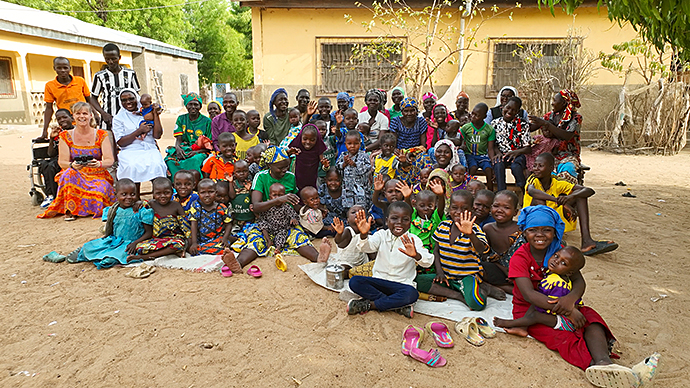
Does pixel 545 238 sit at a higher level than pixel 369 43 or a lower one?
lower

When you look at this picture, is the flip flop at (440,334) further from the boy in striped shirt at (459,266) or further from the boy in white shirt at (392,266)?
the boy in striped shirt at (459,266)

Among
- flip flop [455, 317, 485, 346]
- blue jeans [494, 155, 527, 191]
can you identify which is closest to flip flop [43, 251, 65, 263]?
flip flop [455, 317, 485, 346]

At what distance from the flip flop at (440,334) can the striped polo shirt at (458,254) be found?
1.86 feet

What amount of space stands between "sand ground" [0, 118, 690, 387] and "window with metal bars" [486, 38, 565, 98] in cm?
708

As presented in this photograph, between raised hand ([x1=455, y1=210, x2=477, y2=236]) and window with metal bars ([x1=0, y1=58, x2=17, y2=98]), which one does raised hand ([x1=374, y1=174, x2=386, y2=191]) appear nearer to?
raised hand ([x1=455, y1=210, x2=477, y2=236])

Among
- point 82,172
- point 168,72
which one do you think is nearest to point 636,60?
point 82,172

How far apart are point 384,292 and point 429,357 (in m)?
0.72

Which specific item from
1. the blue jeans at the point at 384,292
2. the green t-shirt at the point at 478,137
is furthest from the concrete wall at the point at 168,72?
the blue jeans at the point at 384,292

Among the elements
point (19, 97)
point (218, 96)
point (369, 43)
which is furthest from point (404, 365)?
point (218, 96)

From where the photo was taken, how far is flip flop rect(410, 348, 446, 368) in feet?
8.31

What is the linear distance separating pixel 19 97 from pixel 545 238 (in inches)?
675

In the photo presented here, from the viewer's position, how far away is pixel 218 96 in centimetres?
3022

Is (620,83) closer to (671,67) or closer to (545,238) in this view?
(671,67)

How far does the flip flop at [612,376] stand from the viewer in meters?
2.23
